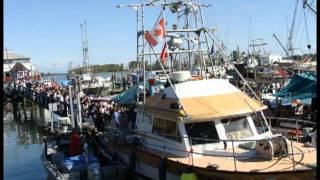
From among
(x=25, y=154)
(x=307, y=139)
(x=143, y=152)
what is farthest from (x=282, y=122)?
(x=25, y=154)

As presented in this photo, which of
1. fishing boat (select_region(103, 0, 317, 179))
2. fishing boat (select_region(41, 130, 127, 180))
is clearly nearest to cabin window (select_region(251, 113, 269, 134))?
fishing boat (select_region(103, 0, 317, 179))

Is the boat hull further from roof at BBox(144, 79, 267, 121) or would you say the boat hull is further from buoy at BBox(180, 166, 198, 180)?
roof at BBox(144, 79, 267, 121)

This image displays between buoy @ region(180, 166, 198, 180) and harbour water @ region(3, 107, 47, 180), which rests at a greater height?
buoy @ region(180, 166, 198, 180)

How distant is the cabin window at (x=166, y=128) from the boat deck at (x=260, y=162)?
2.30ft

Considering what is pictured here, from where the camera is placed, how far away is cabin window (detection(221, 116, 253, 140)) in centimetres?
1392

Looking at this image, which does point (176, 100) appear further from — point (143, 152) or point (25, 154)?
point (25, 154)

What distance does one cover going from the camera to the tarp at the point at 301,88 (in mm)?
25031

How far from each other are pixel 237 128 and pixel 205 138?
104 cm

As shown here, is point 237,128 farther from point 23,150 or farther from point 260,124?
point 23,150

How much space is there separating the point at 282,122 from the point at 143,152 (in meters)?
8.76

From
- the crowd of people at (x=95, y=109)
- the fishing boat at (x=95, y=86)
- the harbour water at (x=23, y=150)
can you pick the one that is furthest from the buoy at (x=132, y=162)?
the fishing boat at (x=95, y=86)

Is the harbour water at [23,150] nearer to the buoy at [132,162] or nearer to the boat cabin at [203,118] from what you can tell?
the buoy at [132,162]

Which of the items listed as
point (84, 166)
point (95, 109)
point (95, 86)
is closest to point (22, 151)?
point (95, 109)

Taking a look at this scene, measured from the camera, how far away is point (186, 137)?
1354 centimetres
